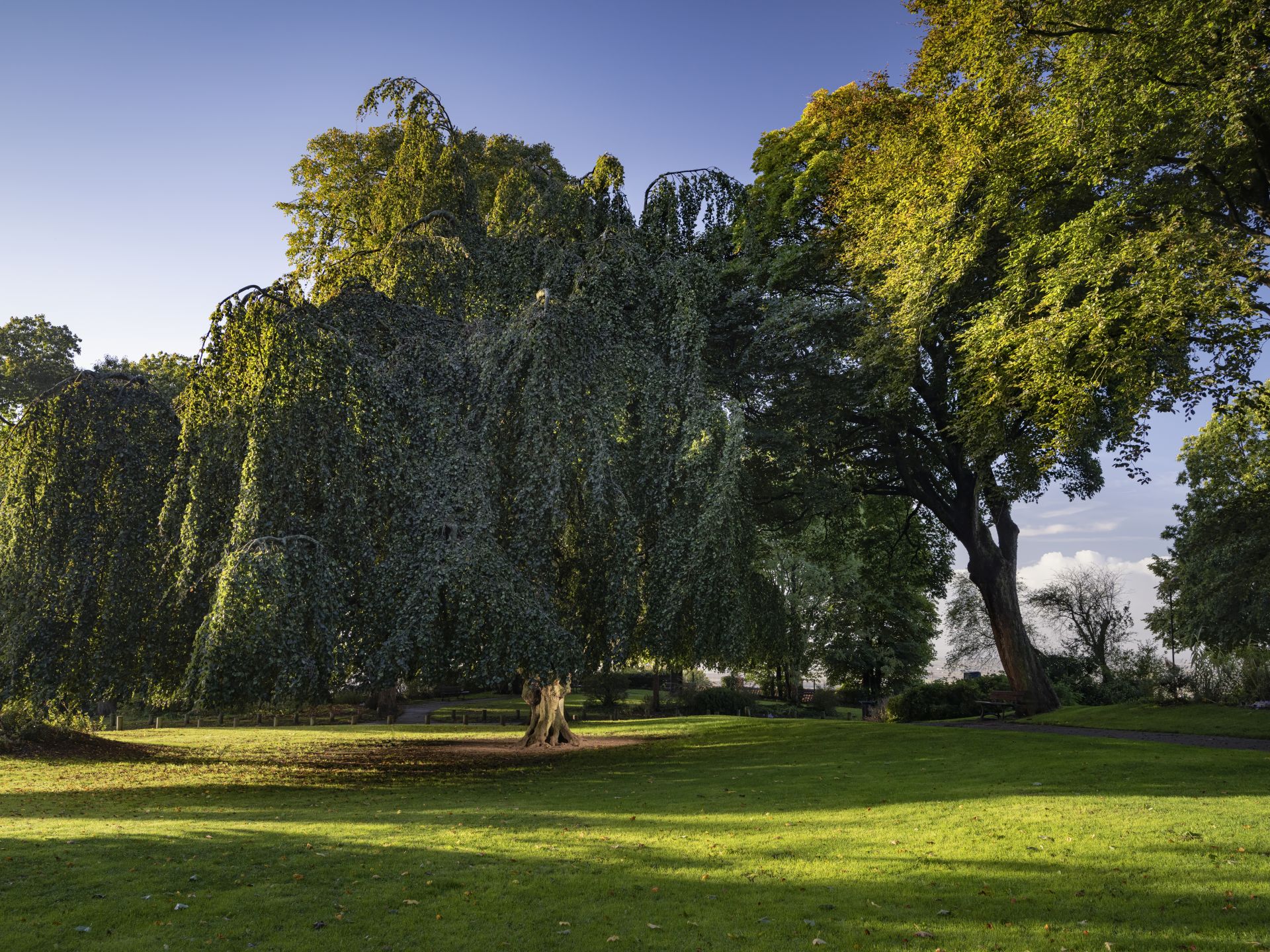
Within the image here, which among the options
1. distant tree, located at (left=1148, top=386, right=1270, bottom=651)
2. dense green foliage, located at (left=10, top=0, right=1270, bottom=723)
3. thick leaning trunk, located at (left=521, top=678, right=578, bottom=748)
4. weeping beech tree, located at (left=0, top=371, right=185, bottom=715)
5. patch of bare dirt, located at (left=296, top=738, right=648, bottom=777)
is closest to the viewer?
dense green foliage, located at (left=10, top=0, right=1270, bottom=723)

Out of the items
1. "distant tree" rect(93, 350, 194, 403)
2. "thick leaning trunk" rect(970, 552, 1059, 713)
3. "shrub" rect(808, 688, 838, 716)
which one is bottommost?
"shrub" rect(808, 688, 838, 716)

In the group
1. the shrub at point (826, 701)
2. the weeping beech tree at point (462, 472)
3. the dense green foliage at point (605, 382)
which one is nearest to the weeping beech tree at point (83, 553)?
the dense green foliage at point (605, 382)

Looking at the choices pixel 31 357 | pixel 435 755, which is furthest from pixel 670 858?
pixel 31 357

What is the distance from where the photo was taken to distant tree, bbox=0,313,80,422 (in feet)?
101

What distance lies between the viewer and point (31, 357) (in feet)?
106

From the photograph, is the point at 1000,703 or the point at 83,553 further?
the point at 1000,703

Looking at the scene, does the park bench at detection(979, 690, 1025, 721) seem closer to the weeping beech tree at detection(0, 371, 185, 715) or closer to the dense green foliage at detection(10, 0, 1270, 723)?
the dense green foliage at detection(10, 0, 1270, 723)

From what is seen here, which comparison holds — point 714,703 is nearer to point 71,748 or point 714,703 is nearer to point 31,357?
point 71,748

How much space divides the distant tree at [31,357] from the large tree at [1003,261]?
28.3 meters

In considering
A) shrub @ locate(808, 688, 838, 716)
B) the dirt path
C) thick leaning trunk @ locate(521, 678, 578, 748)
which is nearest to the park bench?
the dirt path

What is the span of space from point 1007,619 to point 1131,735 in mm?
5020

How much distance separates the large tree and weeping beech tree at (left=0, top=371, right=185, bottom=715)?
1240 centimetres

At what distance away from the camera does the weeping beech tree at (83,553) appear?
13008 mm

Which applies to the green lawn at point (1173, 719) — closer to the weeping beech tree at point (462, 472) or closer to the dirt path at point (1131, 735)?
the dirt path at point (1131, 735)
